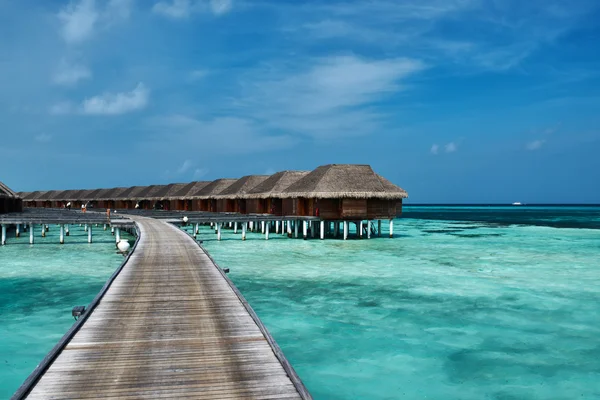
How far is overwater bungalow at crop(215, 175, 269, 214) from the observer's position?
46.0 metres

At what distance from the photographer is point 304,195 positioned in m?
34.2

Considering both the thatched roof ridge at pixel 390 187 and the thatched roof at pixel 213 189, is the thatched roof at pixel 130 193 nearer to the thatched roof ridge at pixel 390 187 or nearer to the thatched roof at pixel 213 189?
the thatched roof at pixel 213 189

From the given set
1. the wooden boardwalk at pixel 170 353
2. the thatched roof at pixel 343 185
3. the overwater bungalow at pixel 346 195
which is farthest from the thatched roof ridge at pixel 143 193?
the wooden boardwalk at pixel 170 353

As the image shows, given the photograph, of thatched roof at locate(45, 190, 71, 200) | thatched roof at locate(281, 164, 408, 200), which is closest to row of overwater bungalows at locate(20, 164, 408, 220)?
Result: thatched roof at locate(281, 164, 408, 200)

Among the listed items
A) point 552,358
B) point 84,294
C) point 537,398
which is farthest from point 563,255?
A: point 84,294

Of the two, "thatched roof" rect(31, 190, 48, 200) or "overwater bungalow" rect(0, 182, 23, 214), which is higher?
"thatched roof" rect(31, 190, 48, 200)

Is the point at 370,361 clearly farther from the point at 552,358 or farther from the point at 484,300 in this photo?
the point at 484,300

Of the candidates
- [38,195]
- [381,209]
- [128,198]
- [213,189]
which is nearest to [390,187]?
[381,209]

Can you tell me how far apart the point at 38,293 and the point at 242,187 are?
31.4 m

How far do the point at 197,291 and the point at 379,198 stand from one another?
979 inches

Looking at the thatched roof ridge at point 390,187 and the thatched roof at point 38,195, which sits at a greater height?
the thatched roof at point 38,195

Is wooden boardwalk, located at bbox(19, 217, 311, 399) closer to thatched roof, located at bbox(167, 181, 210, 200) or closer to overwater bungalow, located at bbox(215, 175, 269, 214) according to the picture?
overwater bungalow, located at bbox(215, 175, 269, 214)

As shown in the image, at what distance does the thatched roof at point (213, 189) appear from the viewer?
51719 millimetres

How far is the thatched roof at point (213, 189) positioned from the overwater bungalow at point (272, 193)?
813cm
